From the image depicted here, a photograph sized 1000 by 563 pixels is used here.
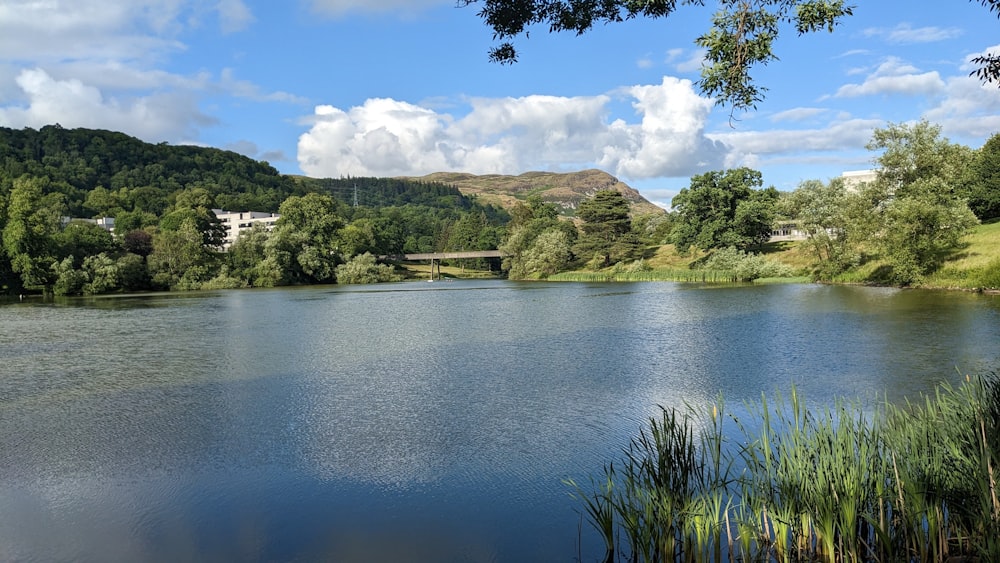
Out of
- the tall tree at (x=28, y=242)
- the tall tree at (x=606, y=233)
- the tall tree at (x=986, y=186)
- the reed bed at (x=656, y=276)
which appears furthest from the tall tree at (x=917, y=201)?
the tall tree at (x=28, y=242)

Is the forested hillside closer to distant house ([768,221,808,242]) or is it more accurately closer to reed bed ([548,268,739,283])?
reed bed ([548,268,739,283])

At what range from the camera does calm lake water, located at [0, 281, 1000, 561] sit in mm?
7473

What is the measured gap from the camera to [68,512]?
8.16m

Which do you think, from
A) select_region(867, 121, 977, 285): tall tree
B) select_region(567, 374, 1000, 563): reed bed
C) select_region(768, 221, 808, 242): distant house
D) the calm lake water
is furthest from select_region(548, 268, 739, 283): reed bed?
select_region(567, 374, 1000, 563): reed bed

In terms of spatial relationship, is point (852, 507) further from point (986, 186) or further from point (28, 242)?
point (28, 242)

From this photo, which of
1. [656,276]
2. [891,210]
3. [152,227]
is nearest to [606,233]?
A: [656,276]

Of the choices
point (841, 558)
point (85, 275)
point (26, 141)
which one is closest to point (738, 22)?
point (841, 558)

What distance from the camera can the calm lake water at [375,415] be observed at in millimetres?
7473

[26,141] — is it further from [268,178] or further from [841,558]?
[841,558]

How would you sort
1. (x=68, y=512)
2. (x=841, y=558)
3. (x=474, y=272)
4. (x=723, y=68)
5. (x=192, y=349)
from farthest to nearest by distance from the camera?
(x=474, y=272), (x=192, y=349), (x=68, y=512), (x=723, y=68), (x=841, y=558)

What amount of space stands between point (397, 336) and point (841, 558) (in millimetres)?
23310

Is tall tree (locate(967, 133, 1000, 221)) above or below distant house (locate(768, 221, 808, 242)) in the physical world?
above

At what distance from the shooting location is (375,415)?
1314 centimetres

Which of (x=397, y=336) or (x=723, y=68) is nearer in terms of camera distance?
(x=723, y=68)
